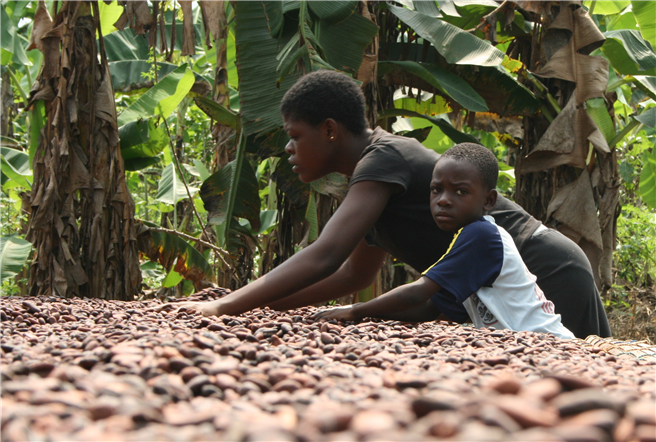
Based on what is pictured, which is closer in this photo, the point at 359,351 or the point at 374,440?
the point at 374,440

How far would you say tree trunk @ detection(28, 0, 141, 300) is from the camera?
3.65 metres

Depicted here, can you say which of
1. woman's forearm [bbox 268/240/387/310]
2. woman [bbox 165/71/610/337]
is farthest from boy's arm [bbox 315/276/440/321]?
woman's forearm [bbox 268/240/387/310]

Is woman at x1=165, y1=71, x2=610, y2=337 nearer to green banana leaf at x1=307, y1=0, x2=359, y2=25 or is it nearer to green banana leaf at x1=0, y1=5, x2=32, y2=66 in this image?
green banana leaf at x1=307, y1=0, x2=359, y2=25

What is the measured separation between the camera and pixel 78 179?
373 cm

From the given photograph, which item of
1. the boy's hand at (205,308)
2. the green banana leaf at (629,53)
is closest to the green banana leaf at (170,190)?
the boy's hand at (205,308)

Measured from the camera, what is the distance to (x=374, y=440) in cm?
64

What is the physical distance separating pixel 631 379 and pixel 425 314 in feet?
3.10

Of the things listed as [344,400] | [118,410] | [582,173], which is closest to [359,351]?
[344,400]

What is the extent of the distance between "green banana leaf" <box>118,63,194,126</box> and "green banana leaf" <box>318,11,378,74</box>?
1347 millimetres

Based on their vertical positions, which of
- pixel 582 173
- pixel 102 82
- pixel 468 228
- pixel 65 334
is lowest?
pixel 65 334

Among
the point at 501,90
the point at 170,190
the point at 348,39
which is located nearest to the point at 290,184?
the point at 348,39

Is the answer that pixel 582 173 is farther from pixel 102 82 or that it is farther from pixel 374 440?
pixel 374 440

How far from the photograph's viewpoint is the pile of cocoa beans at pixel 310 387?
69cm

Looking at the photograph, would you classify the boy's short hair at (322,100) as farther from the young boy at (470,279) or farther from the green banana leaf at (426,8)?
the green banana leaf at (426,8)
